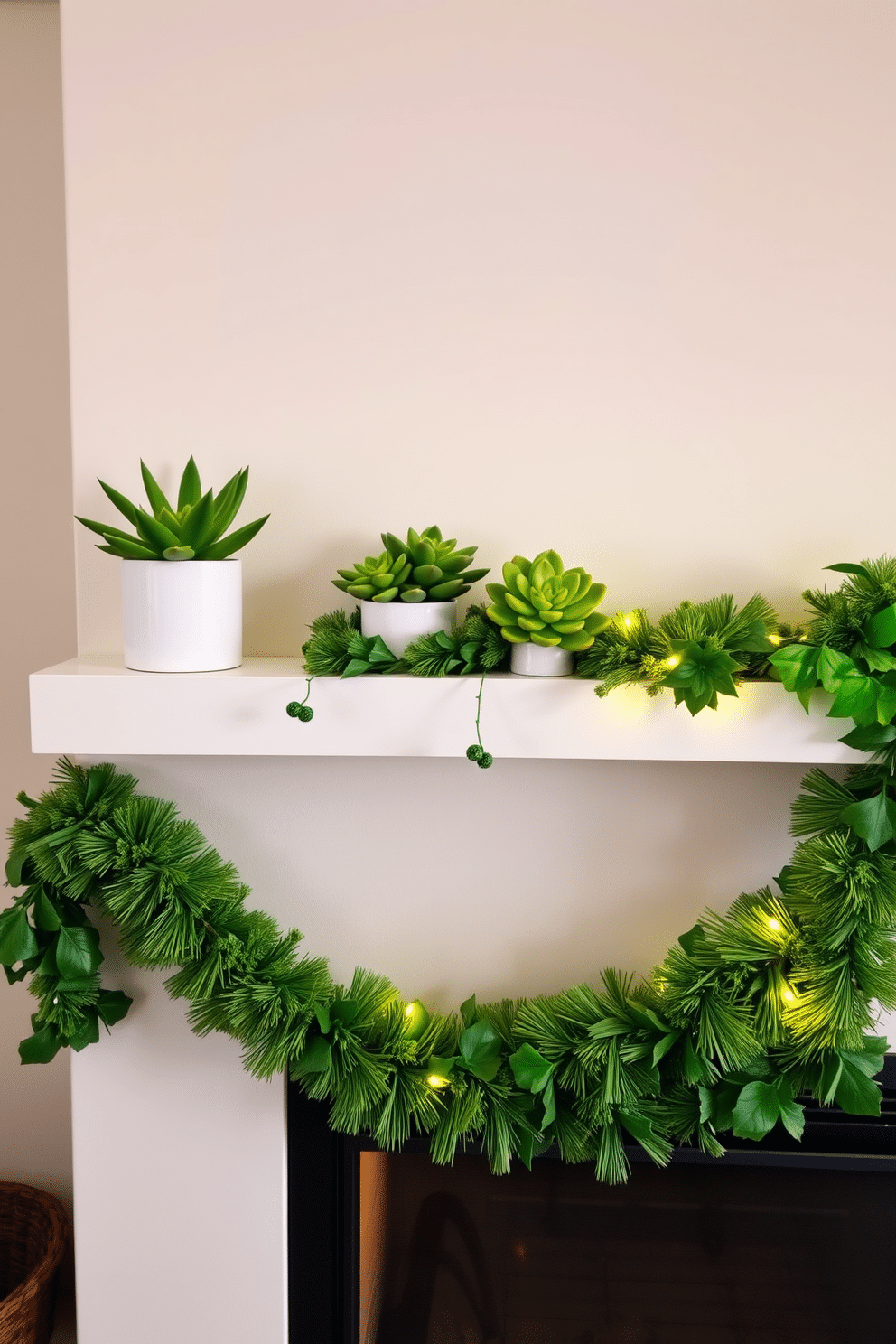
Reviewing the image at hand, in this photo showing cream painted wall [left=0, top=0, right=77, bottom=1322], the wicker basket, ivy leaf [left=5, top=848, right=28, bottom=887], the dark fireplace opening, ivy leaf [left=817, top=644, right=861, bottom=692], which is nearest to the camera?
ivy leaf [left=817, top=644, right=861, bottom=692]

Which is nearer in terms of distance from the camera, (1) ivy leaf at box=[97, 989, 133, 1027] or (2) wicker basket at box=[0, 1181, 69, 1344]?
(1) ivy leaf at box=[97, 989, 133, 1027]

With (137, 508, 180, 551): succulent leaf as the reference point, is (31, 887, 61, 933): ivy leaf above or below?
below

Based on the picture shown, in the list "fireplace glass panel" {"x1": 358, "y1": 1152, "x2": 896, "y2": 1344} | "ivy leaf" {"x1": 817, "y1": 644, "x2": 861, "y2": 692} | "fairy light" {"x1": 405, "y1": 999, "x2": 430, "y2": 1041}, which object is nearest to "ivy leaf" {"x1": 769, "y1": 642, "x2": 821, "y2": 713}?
"ivy leaf" {"x1": 817, "y1": 644, "x2": 861, "y2": 692}

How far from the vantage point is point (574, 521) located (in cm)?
100

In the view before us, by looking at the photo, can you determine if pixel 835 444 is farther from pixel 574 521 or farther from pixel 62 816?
pixel 62 816

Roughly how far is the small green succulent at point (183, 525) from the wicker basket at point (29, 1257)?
974 mm

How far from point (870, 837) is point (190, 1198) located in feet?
2.69

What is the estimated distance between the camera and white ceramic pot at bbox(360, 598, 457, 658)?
0.92m

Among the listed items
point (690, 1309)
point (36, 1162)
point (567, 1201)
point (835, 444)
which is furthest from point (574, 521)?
point (36, 1162)

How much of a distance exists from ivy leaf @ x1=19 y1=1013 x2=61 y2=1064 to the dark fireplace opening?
1.12 ft

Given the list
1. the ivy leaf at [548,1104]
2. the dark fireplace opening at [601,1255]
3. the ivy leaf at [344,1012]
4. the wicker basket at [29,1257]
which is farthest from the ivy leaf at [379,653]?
the wicker basket at [29,1257]

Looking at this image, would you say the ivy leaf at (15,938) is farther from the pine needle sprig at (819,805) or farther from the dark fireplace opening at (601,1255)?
the pine needle sprig at (819,805)

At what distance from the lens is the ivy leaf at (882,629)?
844 mm

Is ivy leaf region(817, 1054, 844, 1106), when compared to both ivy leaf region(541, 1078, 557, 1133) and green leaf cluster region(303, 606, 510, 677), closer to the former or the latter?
ivy leaf region(541, 1078, 557, 1133)
